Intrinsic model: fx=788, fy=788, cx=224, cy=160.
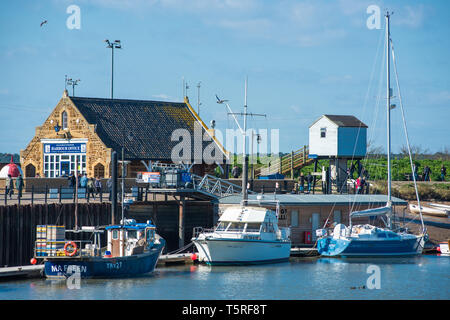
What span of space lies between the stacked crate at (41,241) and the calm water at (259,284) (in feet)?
4.36

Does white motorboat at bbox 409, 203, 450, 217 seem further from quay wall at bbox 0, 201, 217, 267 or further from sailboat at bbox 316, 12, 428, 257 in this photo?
quay wall at bbox 0, 201, 217, 267

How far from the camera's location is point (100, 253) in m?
37.5

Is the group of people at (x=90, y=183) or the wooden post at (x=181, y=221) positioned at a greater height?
the group of people at (x=90, y=183)

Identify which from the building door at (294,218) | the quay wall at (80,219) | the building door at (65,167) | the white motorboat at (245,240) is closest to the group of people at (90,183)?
the quay wall at (80,219)

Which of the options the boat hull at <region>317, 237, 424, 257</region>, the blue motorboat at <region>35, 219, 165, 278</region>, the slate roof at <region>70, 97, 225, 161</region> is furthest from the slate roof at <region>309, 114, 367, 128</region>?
the blue motorboat at <region>35, 219, 165, 278</region>

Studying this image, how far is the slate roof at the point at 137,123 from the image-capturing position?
5881 cm

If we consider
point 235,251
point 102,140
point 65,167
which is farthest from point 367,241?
point 65,167

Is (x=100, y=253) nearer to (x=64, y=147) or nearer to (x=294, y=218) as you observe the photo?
(x=294, y=218)

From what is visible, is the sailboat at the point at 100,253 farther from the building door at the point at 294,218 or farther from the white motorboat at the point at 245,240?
the building door at the point at 294,218

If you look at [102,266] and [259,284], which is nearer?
[102,266]

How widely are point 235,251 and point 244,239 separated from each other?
0.81m

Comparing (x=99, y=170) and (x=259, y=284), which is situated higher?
(x=99, y=170)

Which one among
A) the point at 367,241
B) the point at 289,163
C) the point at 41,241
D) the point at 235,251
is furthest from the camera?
the point at 289,163
